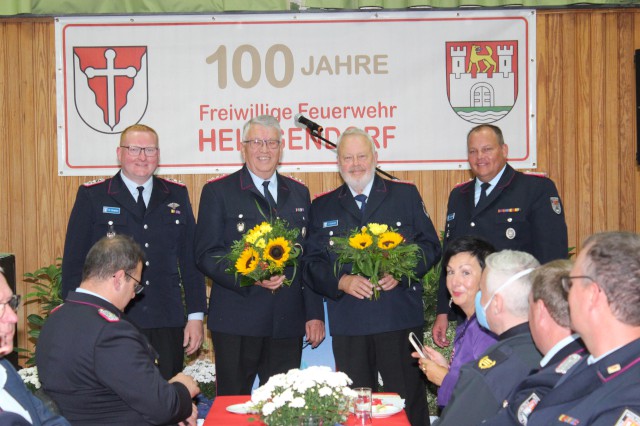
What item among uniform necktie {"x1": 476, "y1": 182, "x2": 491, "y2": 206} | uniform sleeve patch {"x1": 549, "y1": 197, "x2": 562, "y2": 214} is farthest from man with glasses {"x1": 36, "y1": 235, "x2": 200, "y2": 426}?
uniform sleeve patch {"x1": 549, "y1": 197, "x2": 562, "y2": 214}

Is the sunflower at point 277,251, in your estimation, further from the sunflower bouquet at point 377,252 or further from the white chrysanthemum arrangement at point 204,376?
the white chrysanthemum arrangement at point 204,376

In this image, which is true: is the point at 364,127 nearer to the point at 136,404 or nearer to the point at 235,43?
the point at 235,43

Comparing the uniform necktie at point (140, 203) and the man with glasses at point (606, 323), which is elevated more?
the uniform necktie at point (140, 203)

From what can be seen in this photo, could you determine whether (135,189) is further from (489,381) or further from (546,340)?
(546,340)

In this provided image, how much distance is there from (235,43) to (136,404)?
141 inches

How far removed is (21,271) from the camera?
582cm

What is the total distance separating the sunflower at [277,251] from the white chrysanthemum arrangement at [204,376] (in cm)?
196

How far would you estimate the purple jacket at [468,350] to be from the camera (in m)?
2.96

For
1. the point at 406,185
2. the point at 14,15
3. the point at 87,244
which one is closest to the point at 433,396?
the point at 406,185

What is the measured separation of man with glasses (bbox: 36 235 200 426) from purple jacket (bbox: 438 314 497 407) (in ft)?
3.32

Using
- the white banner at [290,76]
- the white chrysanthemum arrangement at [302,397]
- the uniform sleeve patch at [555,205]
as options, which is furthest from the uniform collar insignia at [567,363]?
the white banner at [290,76]

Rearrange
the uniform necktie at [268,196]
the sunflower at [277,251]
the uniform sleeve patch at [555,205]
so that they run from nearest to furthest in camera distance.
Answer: the sunflower at [277,251]
the uniform sleeve patch at [555,205]
the uniform necktie at [268,196]

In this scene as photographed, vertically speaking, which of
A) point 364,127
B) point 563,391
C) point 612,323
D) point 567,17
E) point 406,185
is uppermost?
point 567,17

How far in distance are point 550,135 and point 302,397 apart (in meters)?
4.01
